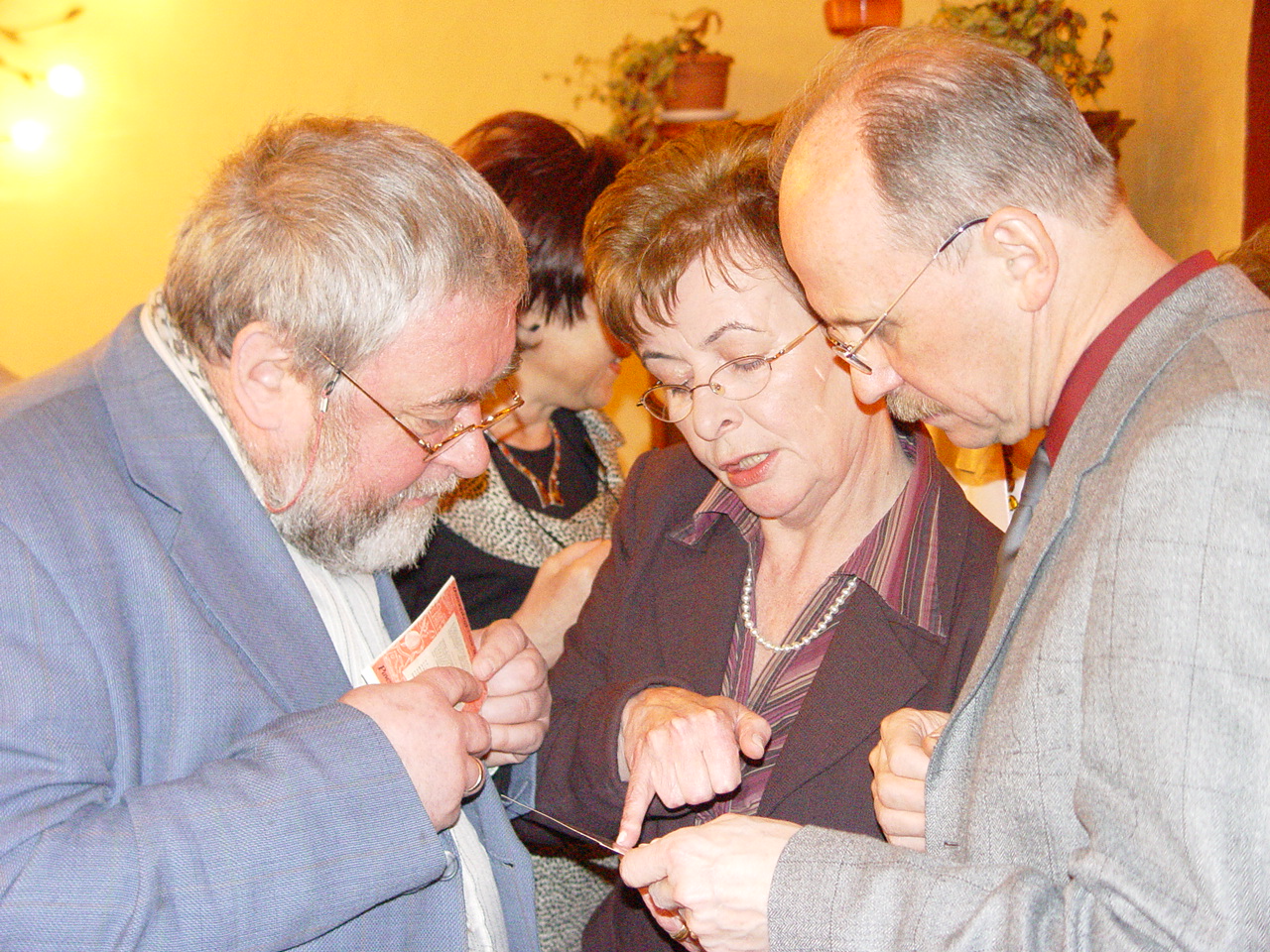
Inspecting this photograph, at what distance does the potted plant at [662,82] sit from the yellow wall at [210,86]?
42 centimetres

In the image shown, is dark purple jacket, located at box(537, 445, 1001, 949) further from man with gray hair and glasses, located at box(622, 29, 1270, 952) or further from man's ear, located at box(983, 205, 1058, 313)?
man's ear, located at box(983, 205, 1058, 313)

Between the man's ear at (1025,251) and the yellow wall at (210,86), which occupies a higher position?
the yellow wall at (210,86)

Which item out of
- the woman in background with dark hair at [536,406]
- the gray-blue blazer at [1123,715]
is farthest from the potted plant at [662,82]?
the gray-blue blazer at [1123,715]

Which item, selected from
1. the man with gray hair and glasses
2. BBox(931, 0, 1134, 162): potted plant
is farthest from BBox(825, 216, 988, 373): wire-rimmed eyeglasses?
BBox(931, 0, 1134, 162): potted plant

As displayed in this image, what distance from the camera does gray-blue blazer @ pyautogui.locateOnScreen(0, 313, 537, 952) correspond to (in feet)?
3.98

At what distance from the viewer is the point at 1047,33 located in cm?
330

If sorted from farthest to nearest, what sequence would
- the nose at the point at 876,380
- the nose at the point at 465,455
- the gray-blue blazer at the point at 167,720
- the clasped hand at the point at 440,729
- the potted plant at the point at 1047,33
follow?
the potted plant at the point at 1047,33 → the nose at the point at 465,455 → the nose at the point at 876,380 → the clasped hand at the point at 440,729 → the gray-blue blazer at the point at 167,720

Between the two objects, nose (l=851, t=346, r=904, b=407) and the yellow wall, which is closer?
nose (l=851, t=346, r=904, b=407)

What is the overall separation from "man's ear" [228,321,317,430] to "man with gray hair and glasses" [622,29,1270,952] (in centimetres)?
77

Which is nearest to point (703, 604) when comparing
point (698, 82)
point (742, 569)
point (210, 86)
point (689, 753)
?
point (742, 569)

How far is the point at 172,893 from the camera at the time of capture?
1232 mm

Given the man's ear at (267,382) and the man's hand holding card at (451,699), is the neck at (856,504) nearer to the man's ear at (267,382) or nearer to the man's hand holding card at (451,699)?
the man's hand holding card at (451,699)

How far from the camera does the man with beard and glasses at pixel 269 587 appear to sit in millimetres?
1251

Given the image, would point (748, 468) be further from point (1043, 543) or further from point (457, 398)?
point (1043, 543)
